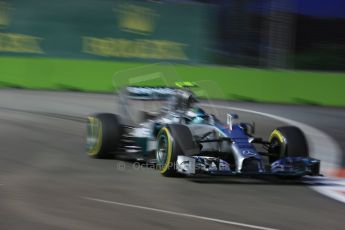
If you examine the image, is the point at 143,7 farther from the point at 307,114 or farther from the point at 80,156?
the point at 80,156

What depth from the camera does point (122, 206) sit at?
19.6ft

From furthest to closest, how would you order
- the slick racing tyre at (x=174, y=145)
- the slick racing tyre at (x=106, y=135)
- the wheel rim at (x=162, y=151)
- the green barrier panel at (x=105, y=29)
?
the green barrier panel at (x=105, y=29), the slick racing tyre at (x=106, y=135), the wheel rim at (x=162, y=151), the slick racing tyre at (x=174, y=145)

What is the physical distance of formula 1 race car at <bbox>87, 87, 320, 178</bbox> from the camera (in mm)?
7262

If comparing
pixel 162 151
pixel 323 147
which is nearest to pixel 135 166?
pixel 162 151

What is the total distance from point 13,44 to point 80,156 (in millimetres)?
11366

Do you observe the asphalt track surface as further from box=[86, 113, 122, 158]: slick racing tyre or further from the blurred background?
the blurred background

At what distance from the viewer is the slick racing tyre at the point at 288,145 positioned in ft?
25.8

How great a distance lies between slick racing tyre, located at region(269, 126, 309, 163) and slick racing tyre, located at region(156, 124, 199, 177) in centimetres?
116

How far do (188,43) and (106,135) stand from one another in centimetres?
1128

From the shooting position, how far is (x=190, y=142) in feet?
23.9

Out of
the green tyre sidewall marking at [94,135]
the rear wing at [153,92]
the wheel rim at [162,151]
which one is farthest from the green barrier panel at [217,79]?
the wheel rim at [162,151]

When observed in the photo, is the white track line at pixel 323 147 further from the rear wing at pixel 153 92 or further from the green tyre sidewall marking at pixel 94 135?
the green tyre sidewall marking at pixel 94 135

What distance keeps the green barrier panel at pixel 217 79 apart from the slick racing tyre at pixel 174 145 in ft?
37.1

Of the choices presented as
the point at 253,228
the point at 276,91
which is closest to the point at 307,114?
the point at 276,91
